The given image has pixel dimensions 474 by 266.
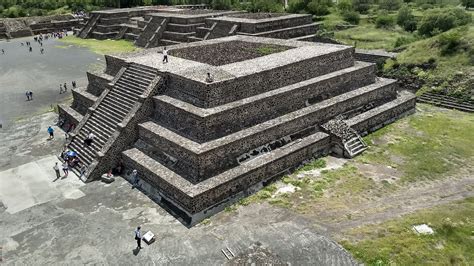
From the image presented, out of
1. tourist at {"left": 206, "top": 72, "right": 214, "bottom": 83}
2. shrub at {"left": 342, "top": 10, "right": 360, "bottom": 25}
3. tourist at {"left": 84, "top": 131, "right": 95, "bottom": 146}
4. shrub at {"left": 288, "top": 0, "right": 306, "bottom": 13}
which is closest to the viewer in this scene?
tourist at {"left": 206, "top": 72, "right": 214, "bottom": 83}

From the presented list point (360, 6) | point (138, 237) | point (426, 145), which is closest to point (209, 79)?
point (138, 237)

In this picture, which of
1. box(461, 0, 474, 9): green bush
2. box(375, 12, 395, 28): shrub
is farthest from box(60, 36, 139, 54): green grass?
box(461, 0, 474, 9): green bush

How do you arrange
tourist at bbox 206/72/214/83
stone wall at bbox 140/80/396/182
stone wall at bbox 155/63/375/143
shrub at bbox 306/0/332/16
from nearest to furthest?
stone wall at bbox 140/80/396/182 → stone wall at bbox 155/63/375/143 → tourist at bbox 206/72/214/83 → shrub at bbox 306/0/332/16

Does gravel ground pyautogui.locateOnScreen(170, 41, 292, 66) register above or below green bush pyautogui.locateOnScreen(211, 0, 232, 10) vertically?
below

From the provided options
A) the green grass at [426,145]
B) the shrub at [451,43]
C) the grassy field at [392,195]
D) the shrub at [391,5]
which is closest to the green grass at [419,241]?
the grassy field at [392,195]

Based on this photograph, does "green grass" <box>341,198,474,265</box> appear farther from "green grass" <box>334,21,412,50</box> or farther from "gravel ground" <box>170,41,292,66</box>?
"green grass" <box>334,21,412,50</box>

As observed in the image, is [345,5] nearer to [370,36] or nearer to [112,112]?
[370,36]

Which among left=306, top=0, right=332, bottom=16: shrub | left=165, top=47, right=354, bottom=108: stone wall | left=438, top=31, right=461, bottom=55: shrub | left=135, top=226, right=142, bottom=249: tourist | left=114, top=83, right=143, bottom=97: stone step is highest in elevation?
left=306, top=0, right=332, bottom=16: shrub
